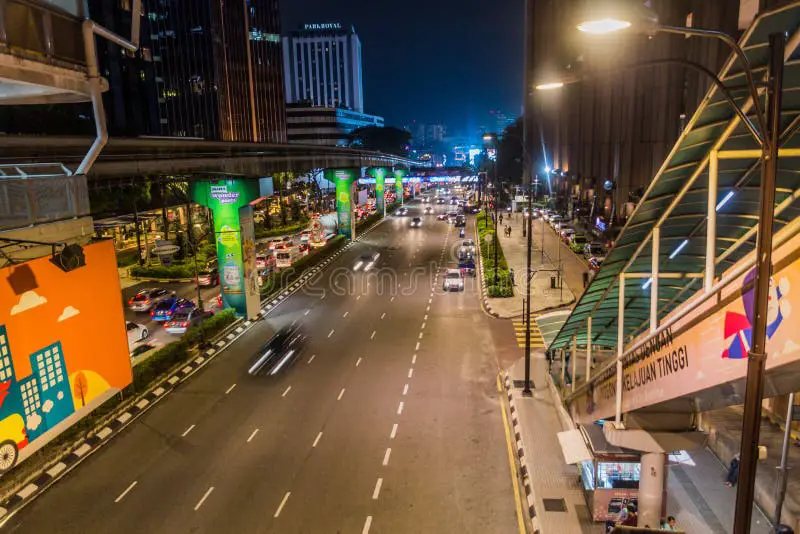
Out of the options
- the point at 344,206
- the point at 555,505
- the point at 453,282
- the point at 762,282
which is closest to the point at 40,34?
the point at 762,282

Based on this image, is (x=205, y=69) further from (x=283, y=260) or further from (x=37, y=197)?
(x=37, y=197)

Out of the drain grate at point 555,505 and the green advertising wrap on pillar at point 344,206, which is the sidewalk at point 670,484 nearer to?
the drain grate at point 555,505

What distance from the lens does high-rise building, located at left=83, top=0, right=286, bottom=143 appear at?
320ft

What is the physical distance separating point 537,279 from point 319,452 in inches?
1130

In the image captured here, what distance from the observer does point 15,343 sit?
379 inches

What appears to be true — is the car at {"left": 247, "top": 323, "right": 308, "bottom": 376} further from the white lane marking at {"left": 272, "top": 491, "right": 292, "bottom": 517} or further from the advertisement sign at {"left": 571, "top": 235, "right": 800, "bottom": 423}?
the advertisement sign at {"left": 571, "top": 235, "right": 800, "bottom": 423}

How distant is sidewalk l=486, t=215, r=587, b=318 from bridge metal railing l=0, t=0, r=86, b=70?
27.1 metres

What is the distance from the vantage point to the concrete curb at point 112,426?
15.5 m

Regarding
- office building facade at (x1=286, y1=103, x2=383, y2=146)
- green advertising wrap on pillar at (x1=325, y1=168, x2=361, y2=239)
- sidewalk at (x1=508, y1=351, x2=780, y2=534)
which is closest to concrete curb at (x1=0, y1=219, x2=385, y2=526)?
sidewalk at (x1=508, y1=351, x2=780, y2=534)

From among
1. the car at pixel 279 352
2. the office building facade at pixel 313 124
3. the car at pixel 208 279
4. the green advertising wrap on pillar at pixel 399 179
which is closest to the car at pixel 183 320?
the car at pixel 279 352

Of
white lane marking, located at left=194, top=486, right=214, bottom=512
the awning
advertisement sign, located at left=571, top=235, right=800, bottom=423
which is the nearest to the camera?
advertisement sign, located at left=571, top=235, right=800, bottom=423

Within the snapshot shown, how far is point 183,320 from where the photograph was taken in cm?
3111

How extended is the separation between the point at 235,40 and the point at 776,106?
382ft

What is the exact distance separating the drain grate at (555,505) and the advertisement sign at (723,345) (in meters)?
5.30
